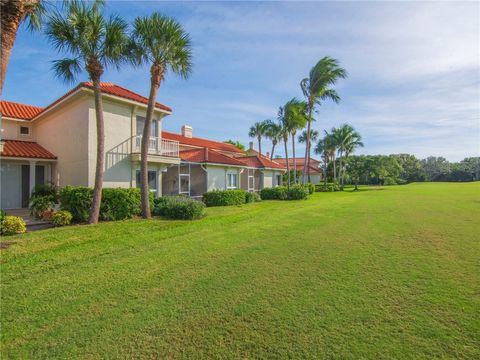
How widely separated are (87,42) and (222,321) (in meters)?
11.4

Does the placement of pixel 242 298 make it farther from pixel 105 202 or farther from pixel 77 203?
pixel 77 203

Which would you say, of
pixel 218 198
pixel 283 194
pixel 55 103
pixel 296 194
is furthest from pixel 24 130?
pixel 296 194

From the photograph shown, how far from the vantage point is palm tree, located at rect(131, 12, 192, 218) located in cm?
1138

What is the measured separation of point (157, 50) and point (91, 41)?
2.65 metres

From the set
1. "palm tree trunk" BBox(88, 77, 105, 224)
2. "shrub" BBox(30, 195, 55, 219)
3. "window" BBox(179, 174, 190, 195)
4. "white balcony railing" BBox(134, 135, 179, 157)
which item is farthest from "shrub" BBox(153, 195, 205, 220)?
"window" BBox(179, 174, 190, 195)

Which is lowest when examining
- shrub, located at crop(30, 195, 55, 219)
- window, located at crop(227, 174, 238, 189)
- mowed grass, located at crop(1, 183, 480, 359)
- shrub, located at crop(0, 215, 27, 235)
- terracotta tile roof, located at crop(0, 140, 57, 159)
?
mowed grass, located at crop(1, 183, 480, 359)

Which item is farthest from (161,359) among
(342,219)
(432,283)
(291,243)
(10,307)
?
(342,219)

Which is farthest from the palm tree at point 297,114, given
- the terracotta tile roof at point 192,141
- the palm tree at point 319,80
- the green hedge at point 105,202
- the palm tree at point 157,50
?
the green hedge at point 105,202

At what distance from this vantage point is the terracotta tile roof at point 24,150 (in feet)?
45.1

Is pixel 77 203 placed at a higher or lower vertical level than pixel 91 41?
lower

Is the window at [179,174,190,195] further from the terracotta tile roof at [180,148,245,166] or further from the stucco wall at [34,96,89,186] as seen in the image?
the stucco wall at [34,96,89,186]

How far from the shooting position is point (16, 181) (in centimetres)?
1480

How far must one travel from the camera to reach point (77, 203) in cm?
1104

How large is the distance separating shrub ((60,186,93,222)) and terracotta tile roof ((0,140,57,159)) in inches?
203
